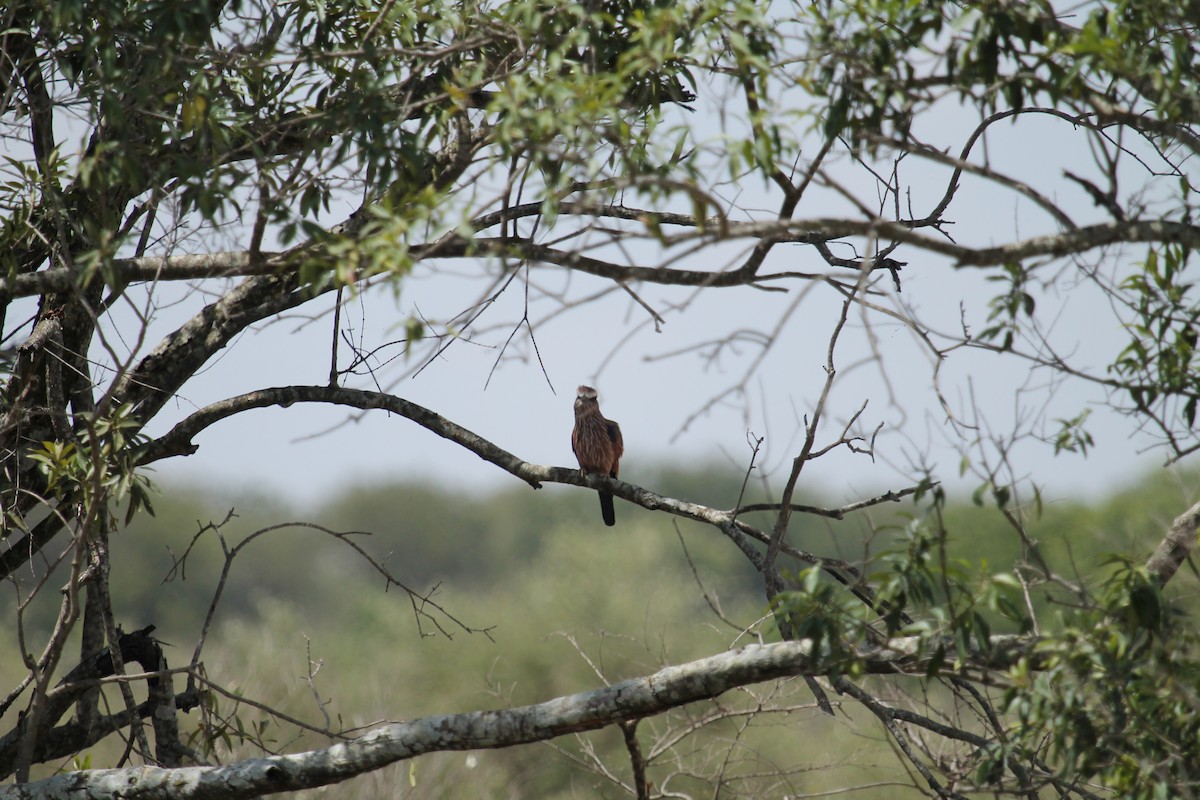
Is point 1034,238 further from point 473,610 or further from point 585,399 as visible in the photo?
point 473,610

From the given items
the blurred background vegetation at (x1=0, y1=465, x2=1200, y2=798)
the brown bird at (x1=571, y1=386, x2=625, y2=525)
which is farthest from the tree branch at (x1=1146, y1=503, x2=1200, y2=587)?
the blurred background vegetation at (x1=0, y1=465, x2=1200, y2=798)

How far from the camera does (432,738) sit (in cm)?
372

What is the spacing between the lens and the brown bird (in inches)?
306

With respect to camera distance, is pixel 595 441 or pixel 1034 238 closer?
pixel 1034 238

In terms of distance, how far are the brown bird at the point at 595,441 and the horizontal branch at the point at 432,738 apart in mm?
4015

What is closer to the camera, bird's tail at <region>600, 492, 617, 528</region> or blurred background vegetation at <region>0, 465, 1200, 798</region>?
bird's tail at <region>600, 492, 617, 528</region>

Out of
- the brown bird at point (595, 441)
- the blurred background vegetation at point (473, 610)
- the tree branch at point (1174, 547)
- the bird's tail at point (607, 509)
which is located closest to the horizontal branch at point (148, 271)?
the tree branch at point (1174, 547)

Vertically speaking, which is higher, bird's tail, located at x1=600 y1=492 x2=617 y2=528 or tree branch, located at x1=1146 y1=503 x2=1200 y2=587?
bird's tail, located at x1=600 y1=492 x2=617 y2=528

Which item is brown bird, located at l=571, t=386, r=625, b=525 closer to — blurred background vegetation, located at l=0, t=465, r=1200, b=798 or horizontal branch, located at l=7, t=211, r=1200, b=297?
horizontal branch, located at l=7, t=211, r=1200, b=297

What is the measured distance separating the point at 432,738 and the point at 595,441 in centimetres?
417

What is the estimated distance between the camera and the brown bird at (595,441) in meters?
7.77

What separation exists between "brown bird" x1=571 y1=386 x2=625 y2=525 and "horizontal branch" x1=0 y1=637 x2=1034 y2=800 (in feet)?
13.2

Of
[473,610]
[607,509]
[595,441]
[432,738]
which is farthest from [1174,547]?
[473,610]

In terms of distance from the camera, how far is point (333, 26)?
4.83 metres
